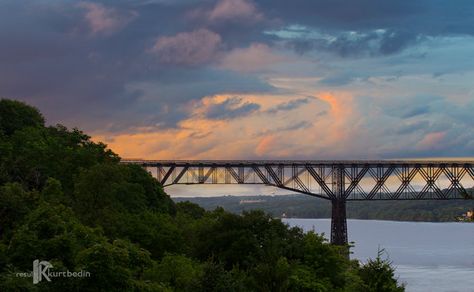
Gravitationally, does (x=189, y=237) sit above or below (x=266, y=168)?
below

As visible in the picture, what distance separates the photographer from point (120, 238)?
66750 millimetres

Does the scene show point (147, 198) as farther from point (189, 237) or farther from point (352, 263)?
point (352, 263)

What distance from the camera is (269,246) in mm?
66000

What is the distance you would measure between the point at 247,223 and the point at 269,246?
453cm

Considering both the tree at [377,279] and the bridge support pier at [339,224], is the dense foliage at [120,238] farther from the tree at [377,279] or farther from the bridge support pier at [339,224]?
the bridge support pier at [339,224]

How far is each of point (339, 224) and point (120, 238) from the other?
217 feet

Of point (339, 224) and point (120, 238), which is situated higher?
point (339, 224)

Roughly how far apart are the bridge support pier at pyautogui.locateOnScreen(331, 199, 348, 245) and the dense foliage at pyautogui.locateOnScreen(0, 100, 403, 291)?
33140mm

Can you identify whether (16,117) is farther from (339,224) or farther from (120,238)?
(339,224)

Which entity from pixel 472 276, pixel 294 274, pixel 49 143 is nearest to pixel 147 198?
pixel 49 143

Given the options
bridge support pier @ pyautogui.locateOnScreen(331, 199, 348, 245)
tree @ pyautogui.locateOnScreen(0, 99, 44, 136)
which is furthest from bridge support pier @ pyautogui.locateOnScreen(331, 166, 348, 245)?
tree @ pyautogui.locateOnScreen(0, 99, 44, 136)

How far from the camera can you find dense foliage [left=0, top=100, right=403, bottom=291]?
155 feet

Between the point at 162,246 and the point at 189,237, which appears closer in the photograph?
the point at 162,246

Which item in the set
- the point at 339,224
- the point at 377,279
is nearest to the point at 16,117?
the point at 339,224
